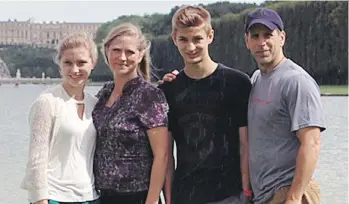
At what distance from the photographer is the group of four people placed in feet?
11.3

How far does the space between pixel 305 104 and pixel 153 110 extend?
846 millimetres

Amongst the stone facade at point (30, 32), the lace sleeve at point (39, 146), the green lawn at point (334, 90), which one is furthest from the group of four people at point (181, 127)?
the stone facade at point (30, 32)

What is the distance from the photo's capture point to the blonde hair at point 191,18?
3.65 m

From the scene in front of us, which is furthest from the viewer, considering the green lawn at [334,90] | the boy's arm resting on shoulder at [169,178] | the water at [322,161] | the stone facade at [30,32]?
the stone facade at [30,32]

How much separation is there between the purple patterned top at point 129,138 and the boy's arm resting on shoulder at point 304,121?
74cm

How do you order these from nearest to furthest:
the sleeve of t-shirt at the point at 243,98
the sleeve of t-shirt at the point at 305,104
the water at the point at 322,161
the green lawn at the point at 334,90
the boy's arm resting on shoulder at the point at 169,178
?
the sleeve of t-shirt at the point at 305,104 → the sleeve of t-shirt at the point at 243,98 → the boy's arm resting on shoulder at the point at 169,178 → the water at the point at 322,161 → the green lawn at the point at 334,90

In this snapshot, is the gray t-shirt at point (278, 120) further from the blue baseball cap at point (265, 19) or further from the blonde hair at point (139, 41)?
the blonde hair at point (139, 41)

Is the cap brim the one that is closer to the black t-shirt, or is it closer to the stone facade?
the black t-shirt

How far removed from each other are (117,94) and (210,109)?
21.7 inches

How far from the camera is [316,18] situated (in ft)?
140

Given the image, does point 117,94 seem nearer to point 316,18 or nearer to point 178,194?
point 178,194

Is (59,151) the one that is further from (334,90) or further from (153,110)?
(334,90)

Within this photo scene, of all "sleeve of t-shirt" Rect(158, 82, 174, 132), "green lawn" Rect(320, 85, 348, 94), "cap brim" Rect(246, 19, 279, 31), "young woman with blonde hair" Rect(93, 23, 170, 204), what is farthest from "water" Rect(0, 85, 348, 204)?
"green lawn" Rect(320, 85, 348, 94)

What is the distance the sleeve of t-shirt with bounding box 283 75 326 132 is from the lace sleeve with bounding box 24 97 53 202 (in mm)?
1289
